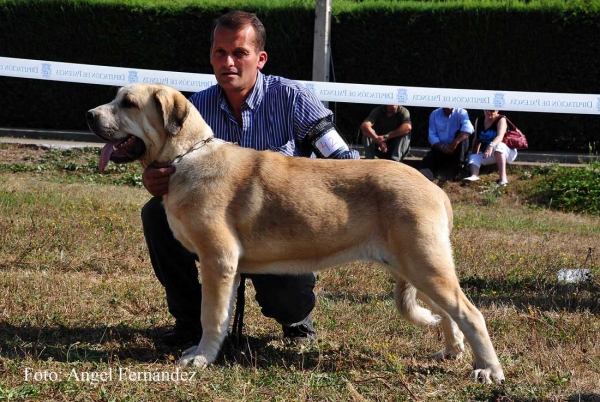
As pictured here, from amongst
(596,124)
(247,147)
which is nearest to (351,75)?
(596,124)

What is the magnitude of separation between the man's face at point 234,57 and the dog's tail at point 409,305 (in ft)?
5.54

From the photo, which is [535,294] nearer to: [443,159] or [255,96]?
[255,96]

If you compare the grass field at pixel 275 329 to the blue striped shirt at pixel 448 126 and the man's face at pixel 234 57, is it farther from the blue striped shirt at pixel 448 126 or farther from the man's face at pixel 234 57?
the blue striped shirt at pixel 448 126

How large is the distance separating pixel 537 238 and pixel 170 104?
543cm

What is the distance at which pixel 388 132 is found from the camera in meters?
13.1

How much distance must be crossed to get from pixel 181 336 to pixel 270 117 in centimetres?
161

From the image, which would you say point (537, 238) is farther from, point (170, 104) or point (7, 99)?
point (7, 99)

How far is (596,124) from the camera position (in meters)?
14.1

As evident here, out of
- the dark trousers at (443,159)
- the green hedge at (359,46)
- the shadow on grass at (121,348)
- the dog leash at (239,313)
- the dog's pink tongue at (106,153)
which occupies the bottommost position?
the shadow on grass at (121,348)

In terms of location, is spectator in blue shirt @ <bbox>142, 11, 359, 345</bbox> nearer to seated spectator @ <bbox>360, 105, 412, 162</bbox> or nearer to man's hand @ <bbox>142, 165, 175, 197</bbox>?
man's hand @ <bbox>142, 165, 175, 197</bbox>

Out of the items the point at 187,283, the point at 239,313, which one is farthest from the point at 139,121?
the point at 239,313

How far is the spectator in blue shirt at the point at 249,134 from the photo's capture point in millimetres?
4910

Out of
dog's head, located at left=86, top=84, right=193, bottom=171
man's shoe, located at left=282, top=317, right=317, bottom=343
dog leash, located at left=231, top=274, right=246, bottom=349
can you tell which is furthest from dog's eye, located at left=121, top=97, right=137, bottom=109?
man's shoe, located at left=282, top=317, right=317, bottom=343

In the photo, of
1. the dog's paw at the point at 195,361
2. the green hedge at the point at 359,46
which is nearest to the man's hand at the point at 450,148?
the green hedge at the point at 359,46
